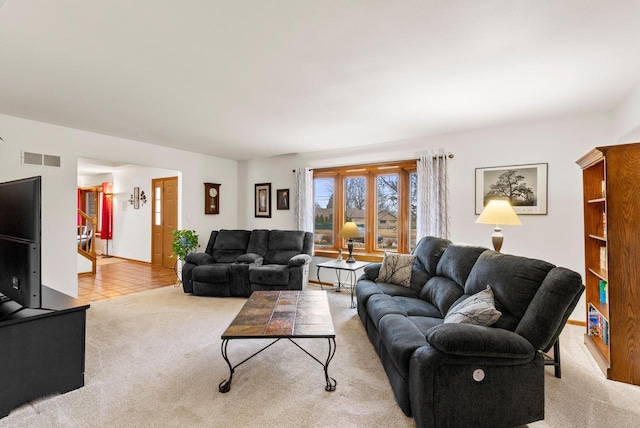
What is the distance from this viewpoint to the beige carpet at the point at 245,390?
1.87m

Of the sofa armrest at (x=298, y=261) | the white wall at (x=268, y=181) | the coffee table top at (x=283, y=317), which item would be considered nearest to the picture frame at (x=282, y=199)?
the white wall at (x=268, y=181)

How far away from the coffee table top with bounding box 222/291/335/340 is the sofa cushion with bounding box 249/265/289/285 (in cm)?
122

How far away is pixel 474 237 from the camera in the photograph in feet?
13.6

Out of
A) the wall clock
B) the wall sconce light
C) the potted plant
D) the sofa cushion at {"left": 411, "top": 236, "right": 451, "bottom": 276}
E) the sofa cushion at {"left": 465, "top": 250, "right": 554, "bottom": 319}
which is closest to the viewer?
the sofa cushion at {"left": 465, "top": 250, "right": 554, "bottom": 319}

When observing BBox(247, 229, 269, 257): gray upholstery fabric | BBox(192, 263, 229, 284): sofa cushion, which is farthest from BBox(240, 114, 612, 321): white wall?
BBox(192, 263, 229, 284): sofa cushion

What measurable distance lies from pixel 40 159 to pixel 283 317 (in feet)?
12.3

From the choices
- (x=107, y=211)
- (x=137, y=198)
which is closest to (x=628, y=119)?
(x=137, y=198)

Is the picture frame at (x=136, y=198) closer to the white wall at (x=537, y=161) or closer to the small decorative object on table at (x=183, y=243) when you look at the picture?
the small decorative object on table at (x=183, y=243)

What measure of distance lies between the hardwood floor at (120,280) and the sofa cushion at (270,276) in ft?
6.38

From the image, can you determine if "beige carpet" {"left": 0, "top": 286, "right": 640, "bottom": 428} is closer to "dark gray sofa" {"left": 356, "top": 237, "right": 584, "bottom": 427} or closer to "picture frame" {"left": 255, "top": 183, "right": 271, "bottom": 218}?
"dark gray sofa" {"left": 356, "top": 237, "right": 584, "bottom": 427}

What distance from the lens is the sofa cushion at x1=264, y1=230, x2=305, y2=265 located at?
5.06 meters

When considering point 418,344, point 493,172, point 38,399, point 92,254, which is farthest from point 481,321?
point 92,254

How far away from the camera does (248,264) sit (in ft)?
15.5

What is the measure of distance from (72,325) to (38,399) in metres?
0.48
